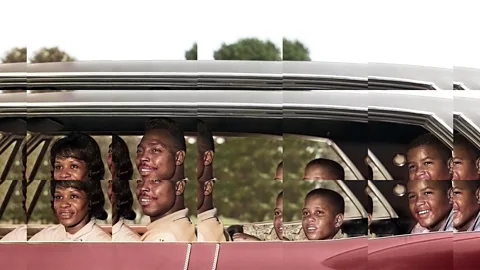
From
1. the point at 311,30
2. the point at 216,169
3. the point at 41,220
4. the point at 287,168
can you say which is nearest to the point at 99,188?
the point at 41,220

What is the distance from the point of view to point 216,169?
347 cm

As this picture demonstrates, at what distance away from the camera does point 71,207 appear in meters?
3.55

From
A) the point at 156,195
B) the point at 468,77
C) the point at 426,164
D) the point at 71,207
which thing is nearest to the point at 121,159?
the point at 156,195

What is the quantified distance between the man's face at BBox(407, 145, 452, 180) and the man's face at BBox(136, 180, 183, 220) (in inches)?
43.8

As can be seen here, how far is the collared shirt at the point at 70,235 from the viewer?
3.54 meters

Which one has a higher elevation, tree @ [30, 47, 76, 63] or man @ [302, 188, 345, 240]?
tree @ [30, 47, 76, 63]

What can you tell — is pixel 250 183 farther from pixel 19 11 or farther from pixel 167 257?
pixel 19 11

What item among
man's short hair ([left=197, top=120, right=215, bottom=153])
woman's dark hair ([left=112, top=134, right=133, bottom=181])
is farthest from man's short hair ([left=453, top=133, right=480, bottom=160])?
woman's dark hair ([left=112, top=134, right=133, bottom=181])

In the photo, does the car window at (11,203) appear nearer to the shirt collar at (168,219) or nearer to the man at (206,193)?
the shirt collar at (168,219)

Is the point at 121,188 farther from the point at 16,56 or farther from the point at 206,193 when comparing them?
the point at 16,56

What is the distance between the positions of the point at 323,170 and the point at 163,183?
0.76 metres

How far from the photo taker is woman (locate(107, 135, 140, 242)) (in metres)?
3.49

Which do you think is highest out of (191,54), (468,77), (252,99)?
(191,54)

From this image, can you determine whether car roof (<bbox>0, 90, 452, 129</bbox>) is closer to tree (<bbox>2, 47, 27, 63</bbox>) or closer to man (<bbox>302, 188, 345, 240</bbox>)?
tree (<bbox>2, 47, 27, 63</bbox>)
